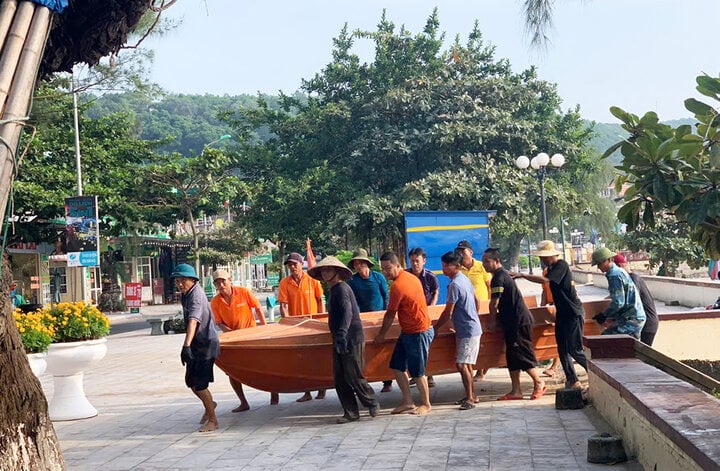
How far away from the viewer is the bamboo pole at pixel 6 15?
5.62 m

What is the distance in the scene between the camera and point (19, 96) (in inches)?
220

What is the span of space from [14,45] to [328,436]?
4593 millimetres

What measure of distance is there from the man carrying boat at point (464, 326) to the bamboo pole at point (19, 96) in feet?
17.1

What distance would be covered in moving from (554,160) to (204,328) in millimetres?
18769

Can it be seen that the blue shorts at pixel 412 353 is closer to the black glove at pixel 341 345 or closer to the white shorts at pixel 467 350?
the white shorts at pixel 467 350

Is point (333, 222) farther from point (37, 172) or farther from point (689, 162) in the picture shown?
point (689, 162)

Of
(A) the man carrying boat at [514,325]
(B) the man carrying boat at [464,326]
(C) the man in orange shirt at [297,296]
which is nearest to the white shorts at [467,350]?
(B) the man carrying boat at [464,326]

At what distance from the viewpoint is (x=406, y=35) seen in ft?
116

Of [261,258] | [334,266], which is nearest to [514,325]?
[334,266]

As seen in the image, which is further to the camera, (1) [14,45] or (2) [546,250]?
(2) [546,250]

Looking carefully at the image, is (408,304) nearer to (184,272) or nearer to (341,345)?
(341,345)

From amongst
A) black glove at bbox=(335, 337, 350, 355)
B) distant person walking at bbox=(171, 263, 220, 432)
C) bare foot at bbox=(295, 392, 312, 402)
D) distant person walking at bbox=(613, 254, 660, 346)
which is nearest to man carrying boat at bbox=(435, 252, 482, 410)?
black glove at bbox=(335, 337, 350, 355)

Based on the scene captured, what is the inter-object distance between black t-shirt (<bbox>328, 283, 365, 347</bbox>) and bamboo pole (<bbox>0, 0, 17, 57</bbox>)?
450cm

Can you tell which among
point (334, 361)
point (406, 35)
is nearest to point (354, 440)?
point (334, 361)
